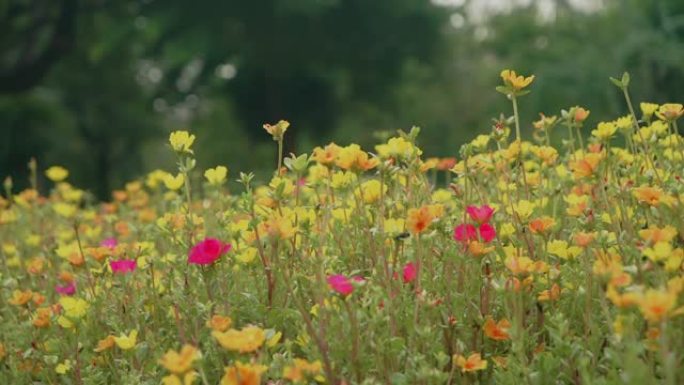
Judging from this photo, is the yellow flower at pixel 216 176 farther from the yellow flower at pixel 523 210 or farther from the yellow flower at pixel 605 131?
the yellow flower at pixel 605 131

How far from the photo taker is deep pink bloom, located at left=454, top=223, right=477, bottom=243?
209 centimetres

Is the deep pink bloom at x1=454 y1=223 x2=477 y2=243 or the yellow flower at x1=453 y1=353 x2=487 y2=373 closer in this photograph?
the yellow flower at x1=453 y1=353 x2=487 y2=373

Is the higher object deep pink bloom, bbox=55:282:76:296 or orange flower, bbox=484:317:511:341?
deep pink bloom, bbox=55:282:76:296

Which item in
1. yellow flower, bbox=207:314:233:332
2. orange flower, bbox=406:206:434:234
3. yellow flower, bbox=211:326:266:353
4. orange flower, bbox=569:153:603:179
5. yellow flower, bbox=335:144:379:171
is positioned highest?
yellow flower, bbox=335:144:379:171

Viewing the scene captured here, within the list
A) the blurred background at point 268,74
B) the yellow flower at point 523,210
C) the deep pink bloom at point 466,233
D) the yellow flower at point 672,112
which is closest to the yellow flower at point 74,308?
the deep pink bloom at point 466,233

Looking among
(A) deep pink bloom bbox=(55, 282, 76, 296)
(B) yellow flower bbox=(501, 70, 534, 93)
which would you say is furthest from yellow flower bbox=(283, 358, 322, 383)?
(A) deep pink bloom bbox=(55, 282, 76, 296)

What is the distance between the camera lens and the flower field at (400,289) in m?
1.72

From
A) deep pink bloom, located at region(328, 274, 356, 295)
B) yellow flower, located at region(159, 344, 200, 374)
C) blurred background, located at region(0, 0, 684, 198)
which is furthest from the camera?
blurred background, located at region(0, 0, 684, 198)

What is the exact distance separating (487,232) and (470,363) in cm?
A: 34

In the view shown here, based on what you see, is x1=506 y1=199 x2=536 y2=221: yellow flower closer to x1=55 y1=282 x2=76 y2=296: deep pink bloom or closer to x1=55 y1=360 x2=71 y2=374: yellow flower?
x1=55 y1=360 x2=71 y2=374: yellow flower

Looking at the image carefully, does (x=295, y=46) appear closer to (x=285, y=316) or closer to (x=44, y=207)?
(x=44, y=207)

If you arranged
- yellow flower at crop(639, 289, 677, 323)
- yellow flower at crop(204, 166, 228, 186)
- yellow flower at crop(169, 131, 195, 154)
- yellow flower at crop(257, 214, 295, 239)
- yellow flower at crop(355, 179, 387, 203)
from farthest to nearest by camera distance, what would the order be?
1. yellow flower at crop(204, 166, 228, 186)
2. yellow flower at crop(355, 179, 387, 203)
3. yellow flower at crop(169, 131, 195, 154)
4. yellow flower at crop(257, 214, 295, 239)
5. yellow flower at crop(639, 289, 677, 323)

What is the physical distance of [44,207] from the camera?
480 cm

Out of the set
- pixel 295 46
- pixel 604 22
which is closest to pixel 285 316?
pixel 295 46
